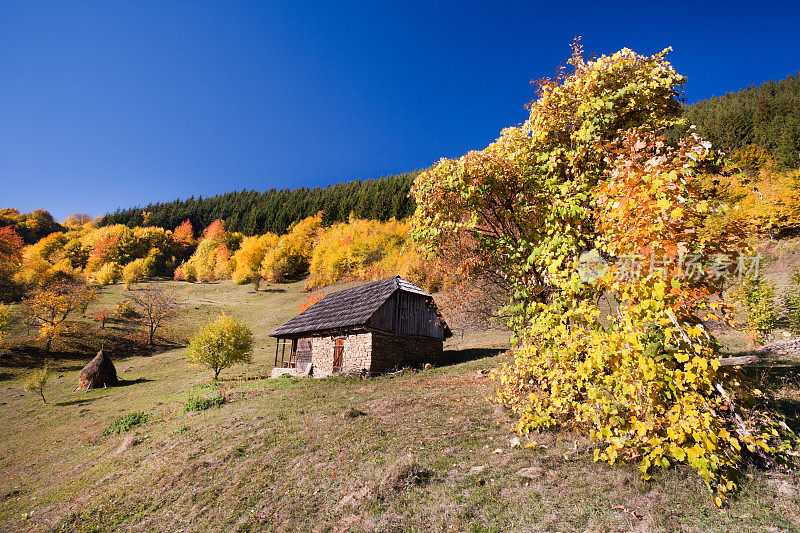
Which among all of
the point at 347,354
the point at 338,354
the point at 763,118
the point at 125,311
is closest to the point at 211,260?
the point at 125,311

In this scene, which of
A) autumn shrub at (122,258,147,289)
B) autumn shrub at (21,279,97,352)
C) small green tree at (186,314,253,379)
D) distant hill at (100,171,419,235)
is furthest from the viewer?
distant hill at (100,171,419,235)

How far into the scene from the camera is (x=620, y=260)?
15.3 ft

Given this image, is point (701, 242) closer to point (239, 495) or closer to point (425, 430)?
point (425, 430)

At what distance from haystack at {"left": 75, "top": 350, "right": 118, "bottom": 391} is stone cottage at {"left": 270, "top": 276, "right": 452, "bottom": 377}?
457 inches

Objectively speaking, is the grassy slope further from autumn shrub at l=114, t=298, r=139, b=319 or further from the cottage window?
autumn shrub at l=114, t=298, r=139, b=319

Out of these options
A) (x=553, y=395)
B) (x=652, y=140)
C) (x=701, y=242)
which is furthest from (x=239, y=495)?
(x=652, y=140)

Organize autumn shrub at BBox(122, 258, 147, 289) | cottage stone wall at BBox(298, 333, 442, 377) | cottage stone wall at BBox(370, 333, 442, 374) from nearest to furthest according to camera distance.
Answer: cottage stone wall at BBox(298, 333, 442, 377) → cottage stone wall at BBox(370, 333, 442, 374) → autumn shrub at BBox(122, 258, 147, 289)

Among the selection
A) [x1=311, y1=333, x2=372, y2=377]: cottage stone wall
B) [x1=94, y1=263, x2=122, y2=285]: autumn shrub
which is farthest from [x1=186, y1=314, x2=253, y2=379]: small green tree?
[x1=94, y1=263, x2=122, y2=285]: autumn shrub

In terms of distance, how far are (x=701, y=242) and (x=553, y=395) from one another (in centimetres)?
303

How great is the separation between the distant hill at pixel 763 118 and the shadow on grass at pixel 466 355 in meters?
36.4

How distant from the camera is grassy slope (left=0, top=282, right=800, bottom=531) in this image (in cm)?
411

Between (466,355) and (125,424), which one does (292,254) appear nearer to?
(466,355)

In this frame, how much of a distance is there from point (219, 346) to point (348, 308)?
30.5ft

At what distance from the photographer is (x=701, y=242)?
414 centimetres
